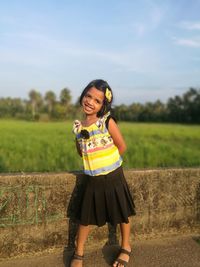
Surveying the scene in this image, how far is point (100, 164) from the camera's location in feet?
9.16

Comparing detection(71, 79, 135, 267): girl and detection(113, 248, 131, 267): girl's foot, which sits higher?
detection(71, 79, 135, 267): girl

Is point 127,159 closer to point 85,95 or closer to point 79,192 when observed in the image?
point 79,192

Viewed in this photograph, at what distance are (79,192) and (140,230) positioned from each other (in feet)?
2.28

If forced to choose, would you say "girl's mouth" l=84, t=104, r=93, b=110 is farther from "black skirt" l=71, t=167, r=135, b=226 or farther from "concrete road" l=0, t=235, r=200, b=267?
"concrete road" l=0, t=235, r=200, b=267

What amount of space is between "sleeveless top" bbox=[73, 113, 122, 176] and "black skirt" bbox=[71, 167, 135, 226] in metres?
0.07

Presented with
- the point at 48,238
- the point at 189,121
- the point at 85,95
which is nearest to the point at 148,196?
the point at 48,238

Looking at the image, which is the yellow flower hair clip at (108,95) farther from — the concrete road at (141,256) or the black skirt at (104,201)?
the concrete road at (141,256)

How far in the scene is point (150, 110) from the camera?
5184cm

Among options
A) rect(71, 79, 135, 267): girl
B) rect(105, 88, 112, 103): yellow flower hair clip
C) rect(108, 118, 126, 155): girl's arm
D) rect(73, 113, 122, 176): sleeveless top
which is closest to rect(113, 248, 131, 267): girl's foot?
rect(71, 79, 135, 267): girl

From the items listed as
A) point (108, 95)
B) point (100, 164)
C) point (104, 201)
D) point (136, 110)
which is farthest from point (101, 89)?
point (136, 110)

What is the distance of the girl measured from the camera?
9.15ft

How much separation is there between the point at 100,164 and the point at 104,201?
0.98ft

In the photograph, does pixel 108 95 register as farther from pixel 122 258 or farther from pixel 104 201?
pixel 122 258

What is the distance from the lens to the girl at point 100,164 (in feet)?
9.15
